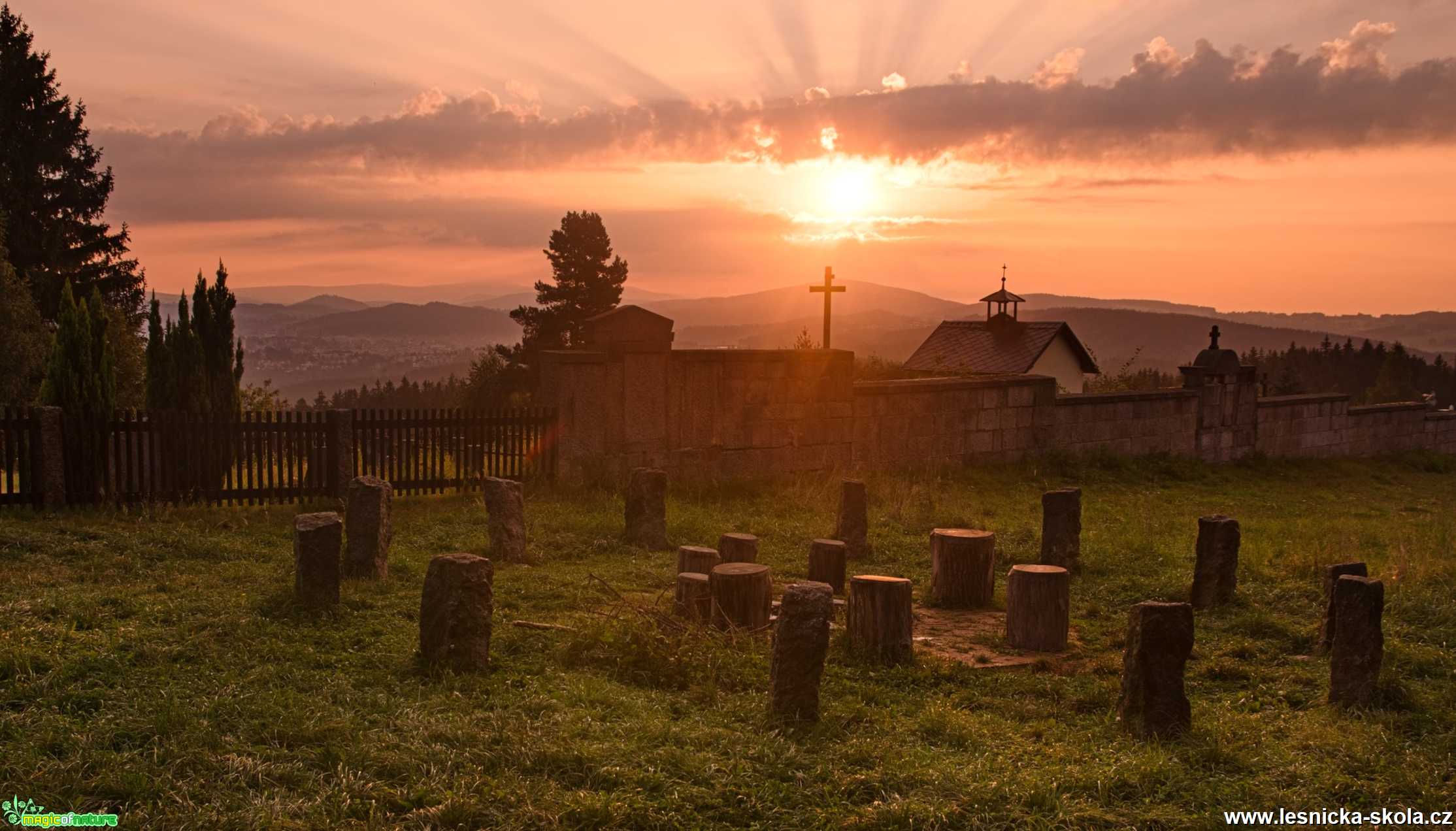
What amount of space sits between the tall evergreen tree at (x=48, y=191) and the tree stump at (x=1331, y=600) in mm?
38055

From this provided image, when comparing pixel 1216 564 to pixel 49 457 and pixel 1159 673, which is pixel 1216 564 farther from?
pixel 49 457

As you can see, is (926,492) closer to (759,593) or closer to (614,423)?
(614,423)

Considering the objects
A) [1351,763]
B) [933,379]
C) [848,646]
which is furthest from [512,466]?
[1351,763]

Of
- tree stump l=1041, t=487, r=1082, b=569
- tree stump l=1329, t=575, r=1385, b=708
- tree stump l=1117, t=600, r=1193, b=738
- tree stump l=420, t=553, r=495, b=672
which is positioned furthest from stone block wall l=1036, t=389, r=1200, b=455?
tree stump l=420, t=553, r=495, b=672

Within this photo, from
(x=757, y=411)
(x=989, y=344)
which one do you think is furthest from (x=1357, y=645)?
(x=989, y=344)

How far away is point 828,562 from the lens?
29.8ft

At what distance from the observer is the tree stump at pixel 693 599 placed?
25.9ft

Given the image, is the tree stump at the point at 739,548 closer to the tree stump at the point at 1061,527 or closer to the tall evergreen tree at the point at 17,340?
the tree stump at the point at 1061,527

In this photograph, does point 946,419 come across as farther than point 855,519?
Yes

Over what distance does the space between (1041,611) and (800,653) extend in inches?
105

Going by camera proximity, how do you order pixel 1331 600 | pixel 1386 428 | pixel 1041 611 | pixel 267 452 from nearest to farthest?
pixel 1331 600
pixel 1041 611
pixel 267 452
pixel 1386 428

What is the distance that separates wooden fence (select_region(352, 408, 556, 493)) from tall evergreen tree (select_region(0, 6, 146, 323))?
27.4 metres

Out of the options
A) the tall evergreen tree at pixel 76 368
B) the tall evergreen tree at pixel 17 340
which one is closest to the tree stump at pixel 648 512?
the tall evergreen tree at pixel 76 368

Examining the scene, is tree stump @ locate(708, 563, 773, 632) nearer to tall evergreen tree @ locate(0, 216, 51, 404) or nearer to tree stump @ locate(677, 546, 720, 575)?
tree stump @ locate(677, 546, 720, 575)
